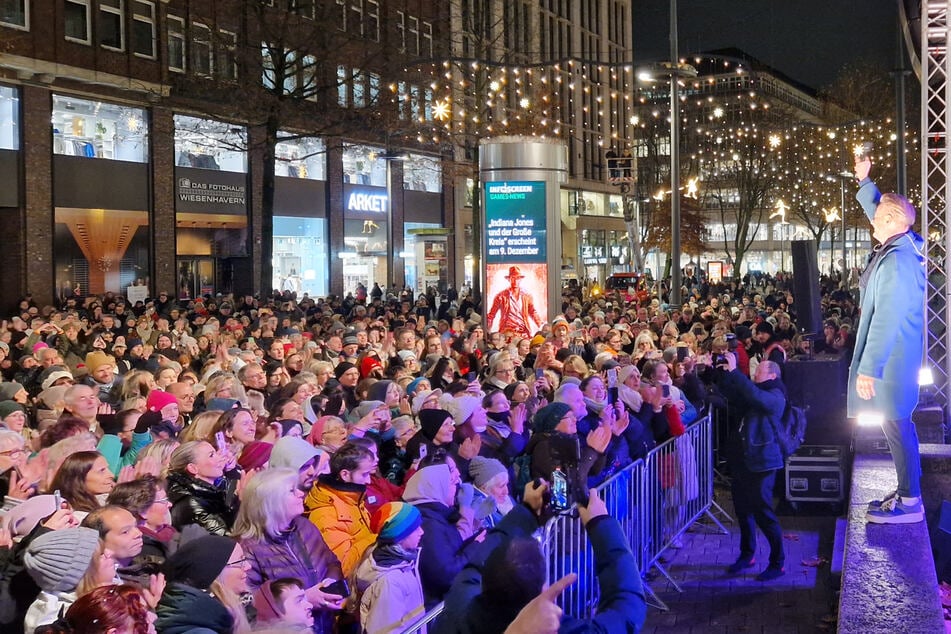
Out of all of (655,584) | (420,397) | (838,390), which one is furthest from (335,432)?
(838,390)

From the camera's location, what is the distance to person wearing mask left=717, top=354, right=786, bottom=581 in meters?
8.98

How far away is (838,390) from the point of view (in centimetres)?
1321

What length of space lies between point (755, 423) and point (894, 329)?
3008 millimetres

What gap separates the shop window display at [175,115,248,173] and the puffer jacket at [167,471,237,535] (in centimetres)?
2984

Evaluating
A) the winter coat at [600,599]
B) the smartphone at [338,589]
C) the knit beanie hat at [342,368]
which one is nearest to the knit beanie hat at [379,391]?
the knit beanie hat at [342,368]

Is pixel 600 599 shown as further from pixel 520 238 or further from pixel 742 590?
pixel 520 238

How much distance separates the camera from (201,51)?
3541 centimetres

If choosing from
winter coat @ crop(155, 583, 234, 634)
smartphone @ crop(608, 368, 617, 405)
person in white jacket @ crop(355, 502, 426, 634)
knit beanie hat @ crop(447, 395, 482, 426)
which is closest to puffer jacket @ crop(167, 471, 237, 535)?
person in white jacket @ crop(355, 502, 426, 634)

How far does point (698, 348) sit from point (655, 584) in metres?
7.31

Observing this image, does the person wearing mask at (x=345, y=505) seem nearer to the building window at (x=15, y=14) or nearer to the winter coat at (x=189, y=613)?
the winter coat at (x=189, y=613)

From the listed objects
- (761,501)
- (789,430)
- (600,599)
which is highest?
(600,599)

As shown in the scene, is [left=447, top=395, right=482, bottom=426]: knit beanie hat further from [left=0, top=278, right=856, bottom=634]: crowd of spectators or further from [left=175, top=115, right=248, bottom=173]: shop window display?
[left=175, top=115, right=248, bottom=173]: shop window display

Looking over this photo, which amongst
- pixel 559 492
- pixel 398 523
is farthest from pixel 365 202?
pixel 559 492

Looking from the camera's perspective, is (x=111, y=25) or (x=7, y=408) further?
(x=111, y=25)
